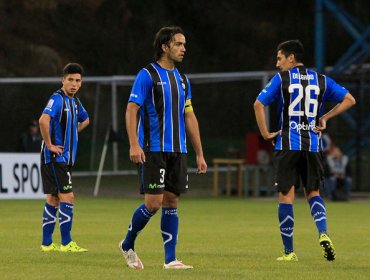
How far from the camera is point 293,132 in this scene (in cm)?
1284

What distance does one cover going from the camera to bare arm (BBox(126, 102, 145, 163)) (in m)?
11.5

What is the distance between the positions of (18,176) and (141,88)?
14.3 meters

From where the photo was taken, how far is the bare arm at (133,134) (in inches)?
451

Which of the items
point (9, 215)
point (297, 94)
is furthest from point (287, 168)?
point (9, 215)

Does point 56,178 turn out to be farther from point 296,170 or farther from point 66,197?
point 296,170

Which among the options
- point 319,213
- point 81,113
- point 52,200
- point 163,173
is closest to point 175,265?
point 163,173

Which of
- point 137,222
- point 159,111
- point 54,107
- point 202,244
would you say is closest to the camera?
point 159,111

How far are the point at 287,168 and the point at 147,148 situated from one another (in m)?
1.73

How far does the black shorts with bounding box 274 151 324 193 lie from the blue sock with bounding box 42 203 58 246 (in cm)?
271

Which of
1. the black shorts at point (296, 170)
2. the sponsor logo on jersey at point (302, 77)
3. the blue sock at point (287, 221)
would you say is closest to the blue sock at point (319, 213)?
the black shorts at point (296, 170)

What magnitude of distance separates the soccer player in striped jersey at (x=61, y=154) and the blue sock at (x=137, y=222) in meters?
2.11

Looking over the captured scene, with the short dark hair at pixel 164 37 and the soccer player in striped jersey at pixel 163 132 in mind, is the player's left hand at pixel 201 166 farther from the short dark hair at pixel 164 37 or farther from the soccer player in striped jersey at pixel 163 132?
the short dark hair at pixel 164 37

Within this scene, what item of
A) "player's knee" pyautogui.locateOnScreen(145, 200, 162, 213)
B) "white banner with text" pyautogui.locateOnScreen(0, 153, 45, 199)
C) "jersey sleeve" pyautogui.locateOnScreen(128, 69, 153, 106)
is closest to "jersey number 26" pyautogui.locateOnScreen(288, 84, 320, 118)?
"jersey sleeve" pyautogui.locateOnScreen(128, 69, 153, 106)

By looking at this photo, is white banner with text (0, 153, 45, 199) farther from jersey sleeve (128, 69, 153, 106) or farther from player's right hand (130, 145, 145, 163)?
player's right hand (130, 145, 145, 163)
